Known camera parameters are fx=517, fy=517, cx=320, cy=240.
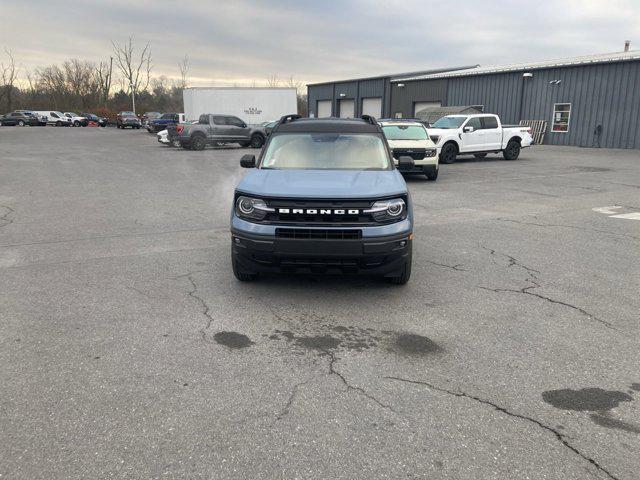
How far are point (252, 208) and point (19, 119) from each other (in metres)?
64.4

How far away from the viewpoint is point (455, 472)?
2600 millimetres

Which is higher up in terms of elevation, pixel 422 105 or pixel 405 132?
pixel 422 105

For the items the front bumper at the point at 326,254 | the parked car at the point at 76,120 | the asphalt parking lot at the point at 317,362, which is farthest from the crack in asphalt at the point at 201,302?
the parked car at the point at 76,120

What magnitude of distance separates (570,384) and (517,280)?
243 cm

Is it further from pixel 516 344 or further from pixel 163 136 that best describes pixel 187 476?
pixel 163 136

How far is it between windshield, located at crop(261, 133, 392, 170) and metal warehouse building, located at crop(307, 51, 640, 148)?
26123mm

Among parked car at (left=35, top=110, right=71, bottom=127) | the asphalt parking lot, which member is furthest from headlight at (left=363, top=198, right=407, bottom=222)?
parked car at (left=35, top=110, right=71, bottom=127)

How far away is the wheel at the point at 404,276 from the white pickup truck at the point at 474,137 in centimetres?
1437

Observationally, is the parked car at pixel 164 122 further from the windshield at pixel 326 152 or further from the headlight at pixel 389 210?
the headlight at pixel 389 210

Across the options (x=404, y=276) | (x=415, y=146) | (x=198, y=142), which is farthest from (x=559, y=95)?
(x=404, y=276)

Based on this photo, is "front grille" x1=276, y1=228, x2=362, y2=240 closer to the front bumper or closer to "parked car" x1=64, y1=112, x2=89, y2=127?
the front bumper

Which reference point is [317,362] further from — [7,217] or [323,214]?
[7,217]

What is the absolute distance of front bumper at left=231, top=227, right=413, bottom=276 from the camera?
472cm

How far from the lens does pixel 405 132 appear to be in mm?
15484
